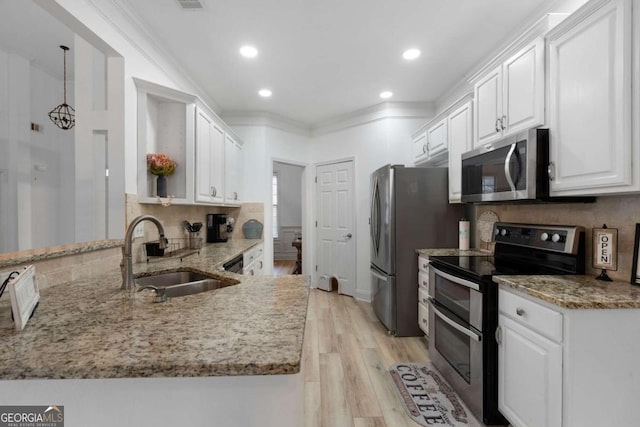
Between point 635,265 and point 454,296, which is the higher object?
point 635,265

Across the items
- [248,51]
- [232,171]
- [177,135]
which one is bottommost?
[232,171]

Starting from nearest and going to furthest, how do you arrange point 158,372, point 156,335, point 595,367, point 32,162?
1. point 158,372
2. point 156,335
3. point 595,367
4. point 32,162

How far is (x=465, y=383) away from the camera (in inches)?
70.9

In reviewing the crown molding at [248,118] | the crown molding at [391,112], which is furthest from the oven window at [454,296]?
the crown molding at [248,118]

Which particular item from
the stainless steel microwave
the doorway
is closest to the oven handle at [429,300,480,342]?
the stainless steel microwave

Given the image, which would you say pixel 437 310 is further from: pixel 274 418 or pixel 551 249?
pixel 274 418

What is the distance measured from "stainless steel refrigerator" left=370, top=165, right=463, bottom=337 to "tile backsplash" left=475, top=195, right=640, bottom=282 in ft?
2.65

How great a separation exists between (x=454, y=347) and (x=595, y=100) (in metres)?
1.62

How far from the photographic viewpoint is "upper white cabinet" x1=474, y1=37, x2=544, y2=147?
66.6 inches

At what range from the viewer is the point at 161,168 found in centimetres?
229

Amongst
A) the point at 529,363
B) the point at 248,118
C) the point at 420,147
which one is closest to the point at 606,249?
the point at 529,363

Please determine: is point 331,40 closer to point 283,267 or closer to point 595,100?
point 595,100

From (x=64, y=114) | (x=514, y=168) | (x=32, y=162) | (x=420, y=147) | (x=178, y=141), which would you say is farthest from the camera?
(x=420, y=147)

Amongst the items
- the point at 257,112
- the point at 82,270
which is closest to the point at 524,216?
the point at 82,270
